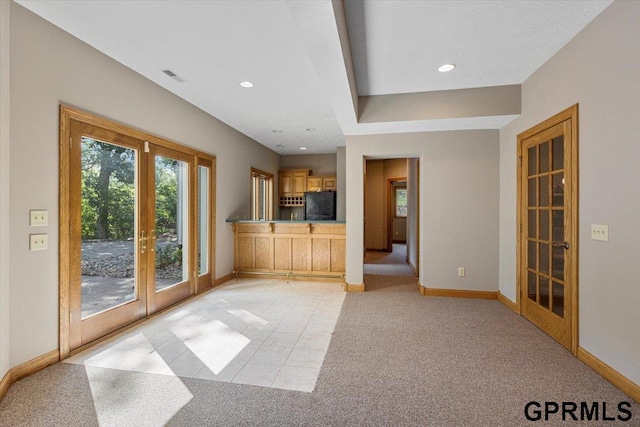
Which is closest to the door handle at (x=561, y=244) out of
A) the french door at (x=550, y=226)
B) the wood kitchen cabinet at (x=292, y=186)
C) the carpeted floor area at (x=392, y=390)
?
the french door at (x=550, y=226)

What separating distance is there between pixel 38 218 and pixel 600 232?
14.2 feet

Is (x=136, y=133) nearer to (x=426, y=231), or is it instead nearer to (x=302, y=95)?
(x=302, y=95)

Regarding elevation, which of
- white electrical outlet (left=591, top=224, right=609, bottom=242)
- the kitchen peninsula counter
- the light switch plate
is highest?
the light switch plate

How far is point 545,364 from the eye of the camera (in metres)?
2.25

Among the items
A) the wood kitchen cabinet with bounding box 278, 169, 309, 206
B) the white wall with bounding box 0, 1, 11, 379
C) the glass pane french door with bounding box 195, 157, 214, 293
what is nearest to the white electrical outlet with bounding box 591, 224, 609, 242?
the white wall with bounding box 0, 1, 11, 379

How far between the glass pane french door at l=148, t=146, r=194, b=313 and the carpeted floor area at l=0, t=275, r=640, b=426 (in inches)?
50.7

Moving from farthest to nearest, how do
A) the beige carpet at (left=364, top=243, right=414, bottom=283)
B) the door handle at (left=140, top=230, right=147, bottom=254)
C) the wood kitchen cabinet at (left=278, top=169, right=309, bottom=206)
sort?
1. the wood kitchen cabinet at (left=278, top=169, right=309, bottom=206)
2. the beige carpet at (left=364, top=243, right=414, bottom=283)
3. the door handle at (left=140, top=230, right=147, bottom=254)

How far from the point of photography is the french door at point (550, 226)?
7.96 feet

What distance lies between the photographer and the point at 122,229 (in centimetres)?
295

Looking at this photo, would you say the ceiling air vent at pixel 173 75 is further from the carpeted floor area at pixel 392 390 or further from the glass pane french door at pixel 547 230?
the glass pane french door at pixel 547 230

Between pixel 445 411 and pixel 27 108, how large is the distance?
360 centimetres

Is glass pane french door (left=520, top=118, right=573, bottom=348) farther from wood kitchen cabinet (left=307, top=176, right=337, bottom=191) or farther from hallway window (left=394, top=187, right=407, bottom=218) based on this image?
hallway window (left=394, top=187, right=407, bottom=218)

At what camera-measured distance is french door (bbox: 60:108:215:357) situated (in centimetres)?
242

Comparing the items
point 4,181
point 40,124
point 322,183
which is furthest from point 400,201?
point 4,181
